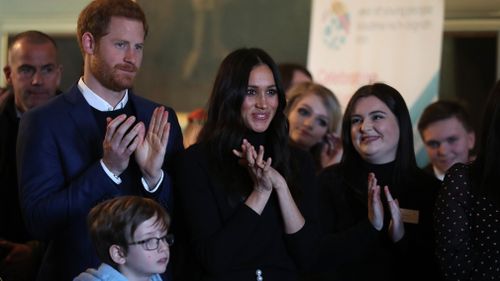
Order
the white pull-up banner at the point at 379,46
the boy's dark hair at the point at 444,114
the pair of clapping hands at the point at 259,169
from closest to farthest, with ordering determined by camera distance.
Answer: the pair of clapping hands at the point at 259,169
the boy's dark hair at the point at 444,114
the white pull-up banner at the point at 379,46

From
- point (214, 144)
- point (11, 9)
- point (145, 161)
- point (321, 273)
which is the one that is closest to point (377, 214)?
point (321, 273)

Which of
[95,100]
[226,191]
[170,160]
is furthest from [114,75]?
[226,191]

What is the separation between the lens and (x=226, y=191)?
2.66 metres

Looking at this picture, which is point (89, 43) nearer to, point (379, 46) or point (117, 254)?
point (117, 254)

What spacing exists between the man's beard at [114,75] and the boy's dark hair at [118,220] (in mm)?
455

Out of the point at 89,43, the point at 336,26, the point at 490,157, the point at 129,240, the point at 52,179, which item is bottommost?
the point at 129,240

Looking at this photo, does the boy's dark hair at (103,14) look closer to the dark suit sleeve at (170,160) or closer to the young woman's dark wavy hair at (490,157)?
the dark suit sleeve at (170,160)

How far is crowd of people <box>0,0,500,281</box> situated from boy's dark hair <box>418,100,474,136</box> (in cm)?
109

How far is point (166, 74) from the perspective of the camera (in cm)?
619

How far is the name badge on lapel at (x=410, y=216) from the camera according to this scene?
2943 millimetres

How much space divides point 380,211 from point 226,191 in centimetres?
60

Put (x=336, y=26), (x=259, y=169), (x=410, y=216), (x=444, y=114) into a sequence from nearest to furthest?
(x=259, y=169)
(x=410, y=216)
(x=444, y=114)
(x=336, y=26)

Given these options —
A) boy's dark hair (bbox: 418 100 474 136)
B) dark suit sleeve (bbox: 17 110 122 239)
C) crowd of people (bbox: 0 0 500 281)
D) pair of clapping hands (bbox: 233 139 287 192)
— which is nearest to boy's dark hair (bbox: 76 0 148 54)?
crowd of people (bbox: 0 0 500 281)

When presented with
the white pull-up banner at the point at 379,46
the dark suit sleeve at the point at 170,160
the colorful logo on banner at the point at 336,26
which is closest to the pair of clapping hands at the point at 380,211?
the dark suit sleeve at the point at 170,160
